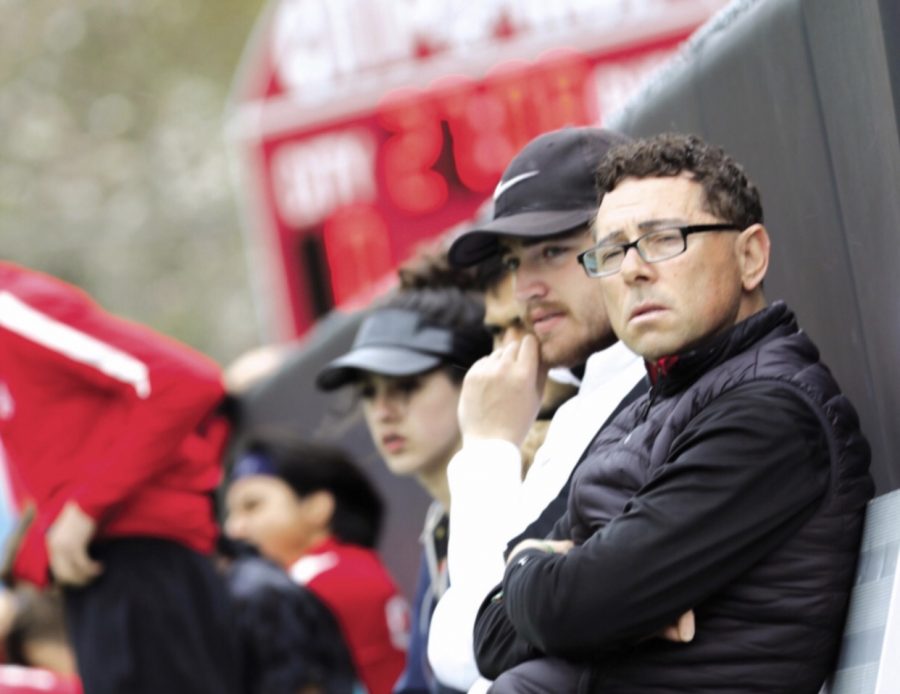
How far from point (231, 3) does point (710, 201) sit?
67.4ft

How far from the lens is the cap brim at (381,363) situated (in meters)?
4.27

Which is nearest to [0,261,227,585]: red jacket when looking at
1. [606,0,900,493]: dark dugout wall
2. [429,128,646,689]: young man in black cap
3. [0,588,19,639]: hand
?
[0,588,19,639]: hand

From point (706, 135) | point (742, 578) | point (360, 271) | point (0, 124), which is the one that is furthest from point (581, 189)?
point (0, 124)

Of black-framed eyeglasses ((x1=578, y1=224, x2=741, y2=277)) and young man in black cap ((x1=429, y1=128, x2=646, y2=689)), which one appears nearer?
black-framed eyeglasses ((x1=578, y1=224, x2=741, y2=277))

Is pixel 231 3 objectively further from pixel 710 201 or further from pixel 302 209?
pixel 710 201

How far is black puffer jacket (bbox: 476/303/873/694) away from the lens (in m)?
2.27

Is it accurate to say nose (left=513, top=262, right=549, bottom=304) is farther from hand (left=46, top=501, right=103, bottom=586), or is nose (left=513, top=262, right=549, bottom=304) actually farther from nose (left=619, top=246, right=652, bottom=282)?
hand (left=46, top=501, right=103, bottom=586)

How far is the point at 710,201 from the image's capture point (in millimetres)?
2537

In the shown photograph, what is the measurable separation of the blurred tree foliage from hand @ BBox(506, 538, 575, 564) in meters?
19.0

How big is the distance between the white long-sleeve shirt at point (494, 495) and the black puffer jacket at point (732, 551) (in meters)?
0.40

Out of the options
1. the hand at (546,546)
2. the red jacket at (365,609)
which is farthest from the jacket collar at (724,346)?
the red jacket at (365,609)

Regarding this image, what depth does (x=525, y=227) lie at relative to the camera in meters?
3.13

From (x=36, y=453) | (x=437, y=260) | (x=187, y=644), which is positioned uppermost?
(x=437, y=260)

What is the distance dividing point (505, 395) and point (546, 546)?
581mm
